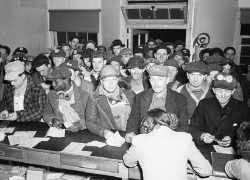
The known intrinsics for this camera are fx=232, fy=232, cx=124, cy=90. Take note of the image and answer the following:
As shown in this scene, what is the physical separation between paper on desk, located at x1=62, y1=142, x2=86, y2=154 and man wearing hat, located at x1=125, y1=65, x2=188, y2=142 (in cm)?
51

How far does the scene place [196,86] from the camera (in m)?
3.16

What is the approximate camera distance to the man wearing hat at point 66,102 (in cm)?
304

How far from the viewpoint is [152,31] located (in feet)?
46.3

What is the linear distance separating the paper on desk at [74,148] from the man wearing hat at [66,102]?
45 cm

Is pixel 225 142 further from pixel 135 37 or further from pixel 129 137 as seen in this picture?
pixel 135 37

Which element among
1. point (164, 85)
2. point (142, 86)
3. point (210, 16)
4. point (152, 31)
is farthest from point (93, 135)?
point (152, 31)

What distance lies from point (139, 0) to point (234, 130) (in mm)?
6599

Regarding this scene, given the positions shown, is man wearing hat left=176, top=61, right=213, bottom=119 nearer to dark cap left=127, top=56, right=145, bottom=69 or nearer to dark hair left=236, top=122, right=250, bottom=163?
dark cap left=127, top=56, right=145, bottom=69

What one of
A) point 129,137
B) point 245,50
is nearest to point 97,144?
point 129,137

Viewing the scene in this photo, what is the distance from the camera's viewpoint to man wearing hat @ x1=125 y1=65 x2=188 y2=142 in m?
2.63

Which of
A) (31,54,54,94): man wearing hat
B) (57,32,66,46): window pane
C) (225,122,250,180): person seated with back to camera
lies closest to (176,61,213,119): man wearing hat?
(225,122,250,180): person seated with back to camera

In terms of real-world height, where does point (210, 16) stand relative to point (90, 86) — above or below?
above

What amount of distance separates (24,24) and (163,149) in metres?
8.09

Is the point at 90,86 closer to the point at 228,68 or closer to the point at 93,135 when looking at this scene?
the point at 93,135
